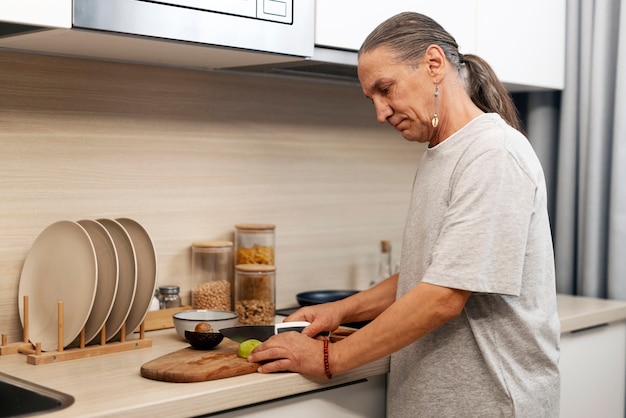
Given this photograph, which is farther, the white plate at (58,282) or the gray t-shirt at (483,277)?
the white plate at (58,282)

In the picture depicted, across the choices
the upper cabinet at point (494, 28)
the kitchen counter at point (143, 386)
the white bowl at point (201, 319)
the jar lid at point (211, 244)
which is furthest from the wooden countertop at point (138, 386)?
the upper cabinet at point (494, 28)

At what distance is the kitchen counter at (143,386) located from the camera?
1.33 m

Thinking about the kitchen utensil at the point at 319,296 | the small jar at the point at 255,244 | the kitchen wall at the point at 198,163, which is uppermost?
the kitchen wall at the point at 198,163

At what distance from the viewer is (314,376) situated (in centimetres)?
157

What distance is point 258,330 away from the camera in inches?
67.7

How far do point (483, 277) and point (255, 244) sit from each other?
2.63 ft

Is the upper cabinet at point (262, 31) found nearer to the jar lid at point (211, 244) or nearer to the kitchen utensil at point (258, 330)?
the jar lid at point (211, 244)

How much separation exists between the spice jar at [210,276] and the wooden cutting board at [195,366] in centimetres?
38

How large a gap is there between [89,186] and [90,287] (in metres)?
0.30

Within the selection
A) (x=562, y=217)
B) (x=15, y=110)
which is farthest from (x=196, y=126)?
(x=562, y=217)

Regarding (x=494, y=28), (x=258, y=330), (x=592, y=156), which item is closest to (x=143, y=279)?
(x=258, y=330)

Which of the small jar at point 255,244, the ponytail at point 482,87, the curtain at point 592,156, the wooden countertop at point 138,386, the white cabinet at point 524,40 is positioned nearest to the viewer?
the wooden countertop at point 138,386

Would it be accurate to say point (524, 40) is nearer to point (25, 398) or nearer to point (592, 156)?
point (592, 156)

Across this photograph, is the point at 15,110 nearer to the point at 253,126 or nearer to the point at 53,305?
the point at 53,305
